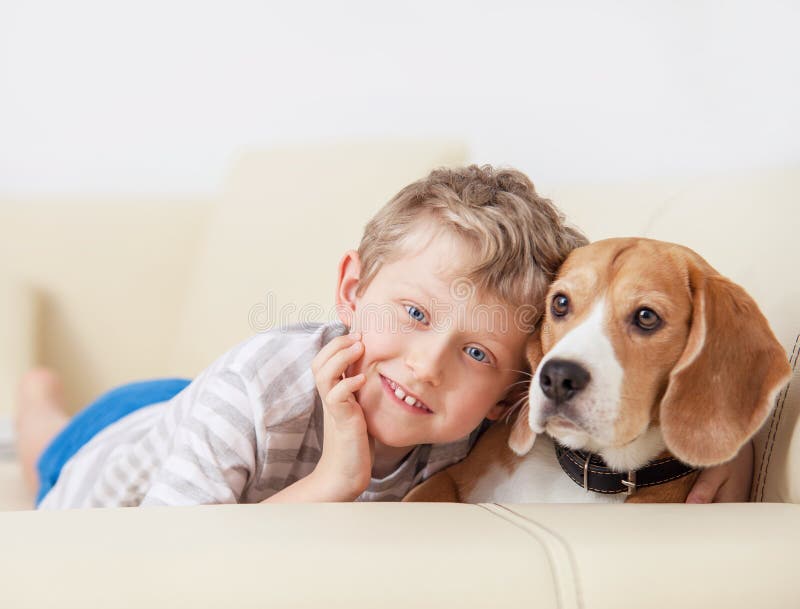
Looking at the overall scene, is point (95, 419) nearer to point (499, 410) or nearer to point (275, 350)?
point (275, 350)

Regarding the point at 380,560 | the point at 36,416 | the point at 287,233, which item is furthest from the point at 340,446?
the point at 36,416

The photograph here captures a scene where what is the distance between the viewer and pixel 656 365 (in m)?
1.05

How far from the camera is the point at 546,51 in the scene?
7.72 ft

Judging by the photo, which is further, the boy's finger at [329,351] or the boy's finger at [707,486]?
the boy's finger at [329,351]

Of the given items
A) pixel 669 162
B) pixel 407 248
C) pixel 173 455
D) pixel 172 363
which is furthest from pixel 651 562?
pixel 172 363

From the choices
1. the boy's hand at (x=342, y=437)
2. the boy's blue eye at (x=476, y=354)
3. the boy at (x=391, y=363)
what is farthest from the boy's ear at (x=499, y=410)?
the boy's hand at (x=342, y=437)

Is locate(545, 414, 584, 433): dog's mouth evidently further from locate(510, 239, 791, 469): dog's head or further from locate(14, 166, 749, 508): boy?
locate(14, 166, 749, 508): boy

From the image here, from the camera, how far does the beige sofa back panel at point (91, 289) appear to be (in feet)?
7.81

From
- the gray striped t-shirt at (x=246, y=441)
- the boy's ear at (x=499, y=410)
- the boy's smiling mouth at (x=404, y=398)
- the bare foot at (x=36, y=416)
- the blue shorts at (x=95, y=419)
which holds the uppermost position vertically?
the boy's smiling mouth at (x=404, y=398)

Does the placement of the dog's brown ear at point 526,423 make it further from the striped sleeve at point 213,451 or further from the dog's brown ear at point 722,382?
the striped sleeve at point 213,451

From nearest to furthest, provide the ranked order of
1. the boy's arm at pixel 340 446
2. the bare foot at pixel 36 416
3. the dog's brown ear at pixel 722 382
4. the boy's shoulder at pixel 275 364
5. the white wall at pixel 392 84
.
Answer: the dog's brown ear at pixel 722 382 → the boy's arm at pixel 340 446 → the boy's shoulder at pixel 275 364 → the bare foot at pixel 36 416 → the white wall at pixel 392 84

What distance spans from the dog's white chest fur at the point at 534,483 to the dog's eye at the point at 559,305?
196 millimetres

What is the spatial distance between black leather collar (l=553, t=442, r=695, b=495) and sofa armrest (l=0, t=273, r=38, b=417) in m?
1.72

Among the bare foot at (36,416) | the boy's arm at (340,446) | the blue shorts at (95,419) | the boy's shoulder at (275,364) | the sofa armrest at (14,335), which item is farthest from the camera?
the sofa armrest at (14,335)
